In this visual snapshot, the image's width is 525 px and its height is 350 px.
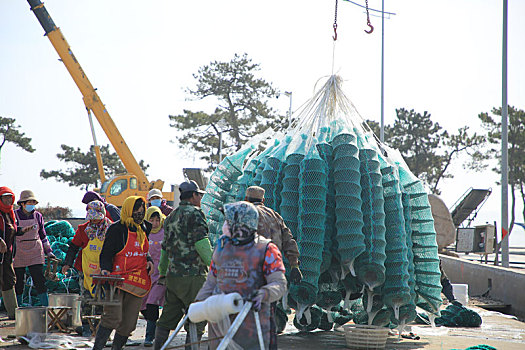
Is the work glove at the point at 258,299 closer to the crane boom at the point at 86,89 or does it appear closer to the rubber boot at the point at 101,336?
the rubber boot at the point at 101,336

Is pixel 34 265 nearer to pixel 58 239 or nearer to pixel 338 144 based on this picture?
pixel 58 239

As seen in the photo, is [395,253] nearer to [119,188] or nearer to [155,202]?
[155,202]

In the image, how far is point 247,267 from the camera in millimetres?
4727

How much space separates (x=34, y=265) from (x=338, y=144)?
4.34m

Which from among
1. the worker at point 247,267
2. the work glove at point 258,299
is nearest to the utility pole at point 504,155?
the worker at point 247,267

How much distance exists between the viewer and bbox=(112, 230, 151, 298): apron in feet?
21.0

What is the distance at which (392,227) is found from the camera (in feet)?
26.5

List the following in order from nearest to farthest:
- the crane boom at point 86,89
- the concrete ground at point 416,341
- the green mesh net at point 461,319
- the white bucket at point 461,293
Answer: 1. the concrete ground at point 416,341
2. the green mesh net at point 461,319
3. the white bucket at point 461,293
4. the crane boom at point 86,89

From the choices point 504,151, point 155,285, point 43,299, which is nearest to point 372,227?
point 155,285

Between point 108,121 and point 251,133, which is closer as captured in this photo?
point 108,121

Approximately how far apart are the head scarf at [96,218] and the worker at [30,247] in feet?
6.35

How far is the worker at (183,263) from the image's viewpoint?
6.28 meters

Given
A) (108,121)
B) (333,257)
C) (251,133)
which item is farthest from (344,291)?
(251,133)

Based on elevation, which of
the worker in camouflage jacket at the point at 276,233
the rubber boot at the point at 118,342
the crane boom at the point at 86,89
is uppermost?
the crane boom at the point at 86,89
